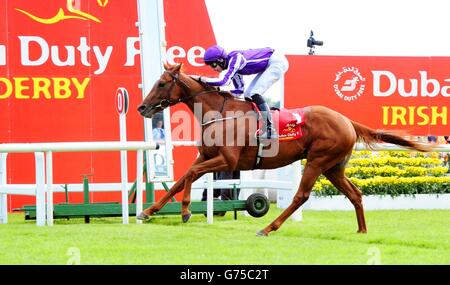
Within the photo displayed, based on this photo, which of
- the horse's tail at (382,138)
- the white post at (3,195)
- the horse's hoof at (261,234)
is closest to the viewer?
the horse's hoof at (261,234)

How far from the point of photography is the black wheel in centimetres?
1214

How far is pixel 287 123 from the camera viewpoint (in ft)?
33.1

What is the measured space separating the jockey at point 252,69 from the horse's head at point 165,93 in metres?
0.27

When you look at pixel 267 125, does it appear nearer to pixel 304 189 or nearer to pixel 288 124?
pixel 288 124

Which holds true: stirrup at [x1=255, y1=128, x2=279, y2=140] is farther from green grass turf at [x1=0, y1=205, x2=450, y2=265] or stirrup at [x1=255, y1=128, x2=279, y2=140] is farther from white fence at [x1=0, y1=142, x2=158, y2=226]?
white fence at [x1=0, y1=142, x2=158, y2=226]

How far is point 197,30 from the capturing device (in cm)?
1488

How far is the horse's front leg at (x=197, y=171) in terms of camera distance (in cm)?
955

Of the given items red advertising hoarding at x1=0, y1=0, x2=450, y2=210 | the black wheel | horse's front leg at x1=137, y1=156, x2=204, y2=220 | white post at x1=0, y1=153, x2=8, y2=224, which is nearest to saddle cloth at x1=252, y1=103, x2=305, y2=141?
horse's front leg at x1=137, y1=156, x2=204, y2=220

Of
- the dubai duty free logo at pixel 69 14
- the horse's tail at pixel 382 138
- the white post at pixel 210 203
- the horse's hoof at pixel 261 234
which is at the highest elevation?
the dubai duty free logo at pixel 69 14

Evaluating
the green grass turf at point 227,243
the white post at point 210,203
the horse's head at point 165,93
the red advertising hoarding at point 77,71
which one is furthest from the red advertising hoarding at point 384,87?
the horse's head at point 165,93

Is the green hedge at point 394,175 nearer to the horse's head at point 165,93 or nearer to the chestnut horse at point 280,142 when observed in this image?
the chestnut horse at point 280,142

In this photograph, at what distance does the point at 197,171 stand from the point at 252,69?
1225mm

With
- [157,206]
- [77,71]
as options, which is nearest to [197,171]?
[157,206]
